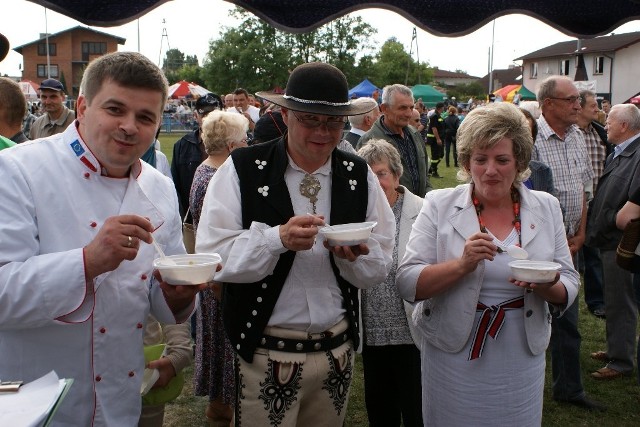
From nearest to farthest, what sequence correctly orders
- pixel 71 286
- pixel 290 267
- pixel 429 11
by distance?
pixel 71 286, pixel 290 267, pixel 429 11

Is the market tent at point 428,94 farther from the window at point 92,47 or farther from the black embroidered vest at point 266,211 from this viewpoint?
the window at point 92,47

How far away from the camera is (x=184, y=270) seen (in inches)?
A: 77.1

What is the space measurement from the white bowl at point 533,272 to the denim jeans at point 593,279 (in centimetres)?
497

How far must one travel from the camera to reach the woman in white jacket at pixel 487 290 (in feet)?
8.67

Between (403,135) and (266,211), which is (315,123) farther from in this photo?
(403,135)

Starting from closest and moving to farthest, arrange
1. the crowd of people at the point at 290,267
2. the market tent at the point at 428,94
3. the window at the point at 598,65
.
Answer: the crowd of people at the point at 290,267
the market tent at the point at 428,94
the window at the point at 598,65

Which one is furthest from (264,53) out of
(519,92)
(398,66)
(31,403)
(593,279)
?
(31,403)

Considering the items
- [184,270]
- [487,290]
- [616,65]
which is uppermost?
[616,65]

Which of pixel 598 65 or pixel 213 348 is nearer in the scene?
pixel 213 348

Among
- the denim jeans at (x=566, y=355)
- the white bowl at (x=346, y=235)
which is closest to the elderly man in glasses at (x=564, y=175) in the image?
the denim jeans at (x=566, y=355)

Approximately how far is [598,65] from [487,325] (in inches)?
2116

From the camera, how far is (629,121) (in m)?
5.66

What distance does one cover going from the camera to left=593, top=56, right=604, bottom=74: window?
49.6 meters

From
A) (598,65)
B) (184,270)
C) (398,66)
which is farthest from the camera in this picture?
(398,66)
